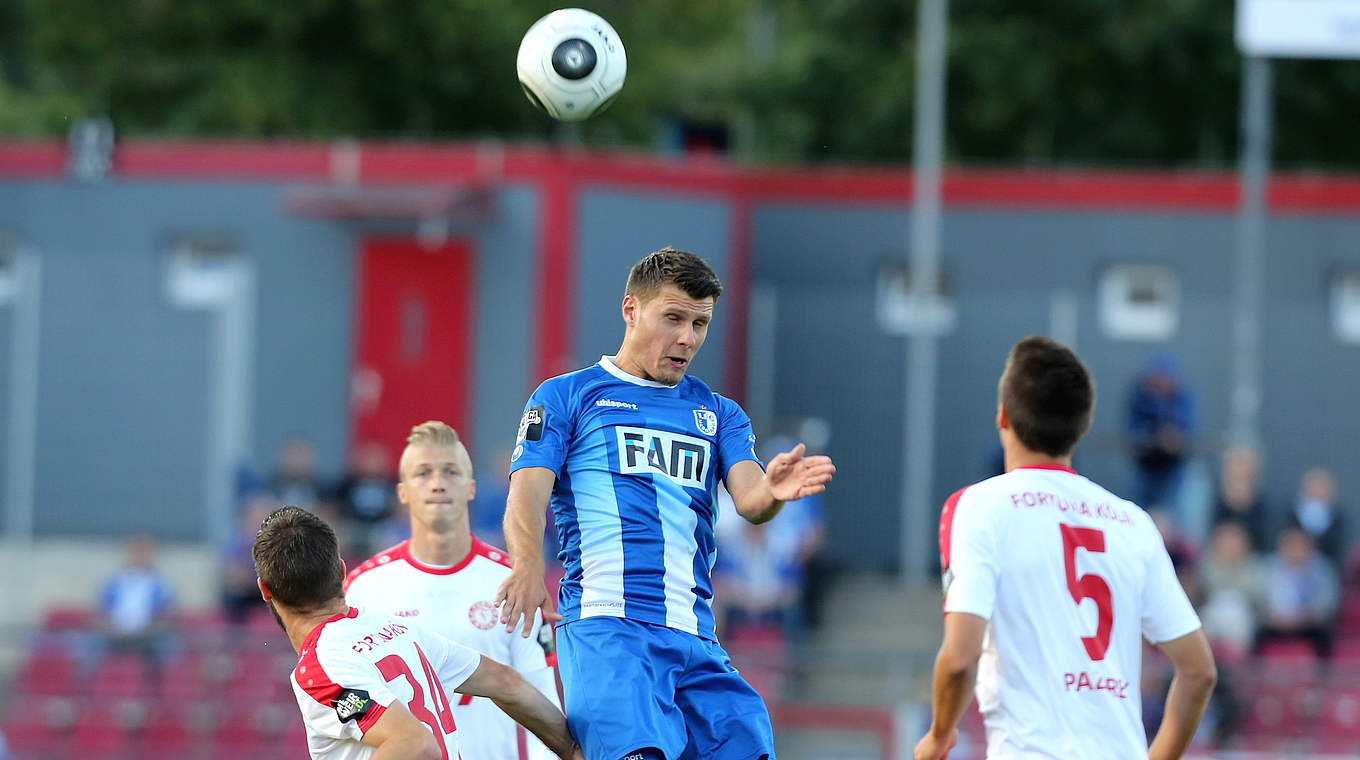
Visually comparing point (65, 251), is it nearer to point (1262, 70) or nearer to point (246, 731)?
point (246, 731)

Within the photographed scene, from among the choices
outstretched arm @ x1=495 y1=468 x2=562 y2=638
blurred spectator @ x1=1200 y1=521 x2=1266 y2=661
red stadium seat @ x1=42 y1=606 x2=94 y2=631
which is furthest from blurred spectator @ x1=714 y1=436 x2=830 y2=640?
outstretched arm @ x1=495 y1=468 x2=562 y2=638

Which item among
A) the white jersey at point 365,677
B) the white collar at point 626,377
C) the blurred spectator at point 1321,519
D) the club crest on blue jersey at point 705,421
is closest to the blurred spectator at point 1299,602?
the blurred spectator at point 1321,519

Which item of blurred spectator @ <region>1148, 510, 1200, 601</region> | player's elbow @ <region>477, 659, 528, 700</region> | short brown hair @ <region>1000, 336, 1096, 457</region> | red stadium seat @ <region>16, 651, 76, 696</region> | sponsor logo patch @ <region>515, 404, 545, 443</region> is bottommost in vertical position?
red stadium seat @ <region>16, 651, 76, 696</region>

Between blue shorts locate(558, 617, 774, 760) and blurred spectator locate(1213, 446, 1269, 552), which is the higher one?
blue shorts locate(558, 617, 774, 760)

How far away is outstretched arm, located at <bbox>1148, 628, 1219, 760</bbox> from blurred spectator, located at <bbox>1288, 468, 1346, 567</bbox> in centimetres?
1024

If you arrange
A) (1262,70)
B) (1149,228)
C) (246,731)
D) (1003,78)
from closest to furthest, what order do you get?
(246,731), (1262,70), (1149,228), (1003,78)

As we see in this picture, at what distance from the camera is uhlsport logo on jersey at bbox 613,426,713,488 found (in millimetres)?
5148

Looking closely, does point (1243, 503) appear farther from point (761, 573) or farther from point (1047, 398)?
point (1047, 398)

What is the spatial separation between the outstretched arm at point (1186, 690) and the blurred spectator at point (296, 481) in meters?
10.9

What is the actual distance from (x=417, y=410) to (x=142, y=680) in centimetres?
466

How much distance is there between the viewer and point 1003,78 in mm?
22969

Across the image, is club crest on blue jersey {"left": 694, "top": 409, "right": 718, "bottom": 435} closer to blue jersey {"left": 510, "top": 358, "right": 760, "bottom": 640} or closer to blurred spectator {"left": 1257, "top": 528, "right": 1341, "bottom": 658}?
blue jersey {"left": 510, "top": 358, "right": 760, "bottom": 640}

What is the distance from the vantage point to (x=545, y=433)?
16.8ft

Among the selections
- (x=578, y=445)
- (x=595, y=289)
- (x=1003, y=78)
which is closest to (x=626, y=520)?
(x=578, y=445)
